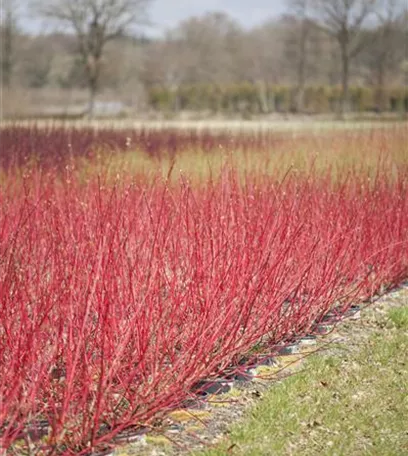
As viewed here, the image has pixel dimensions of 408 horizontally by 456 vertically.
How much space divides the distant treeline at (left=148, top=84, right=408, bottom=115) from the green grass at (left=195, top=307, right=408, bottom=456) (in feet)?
115

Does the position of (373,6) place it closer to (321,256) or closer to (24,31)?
(24,31)

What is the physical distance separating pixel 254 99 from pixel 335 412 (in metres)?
38.0

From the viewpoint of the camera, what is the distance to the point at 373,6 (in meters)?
37.0

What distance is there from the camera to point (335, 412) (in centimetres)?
368

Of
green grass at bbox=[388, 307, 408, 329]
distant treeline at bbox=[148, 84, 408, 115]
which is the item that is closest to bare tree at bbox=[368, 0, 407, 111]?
distant treeline at bbox=[148, 84, 408, 115]

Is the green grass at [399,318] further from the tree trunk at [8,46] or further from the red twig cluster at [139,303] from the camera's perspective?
the tree trunk at [8,46]

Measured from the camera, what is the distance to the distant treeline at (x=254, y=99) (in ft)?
126

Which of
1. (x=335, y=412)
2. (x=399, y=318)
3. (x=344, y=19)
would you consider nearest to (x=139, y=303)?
(x=335, y=412)

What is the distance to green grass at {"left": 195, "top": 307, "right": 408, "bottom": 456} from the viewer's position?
334 centimetres

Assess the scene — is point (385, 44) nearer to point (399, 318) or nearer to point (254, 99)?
point (254, 99)

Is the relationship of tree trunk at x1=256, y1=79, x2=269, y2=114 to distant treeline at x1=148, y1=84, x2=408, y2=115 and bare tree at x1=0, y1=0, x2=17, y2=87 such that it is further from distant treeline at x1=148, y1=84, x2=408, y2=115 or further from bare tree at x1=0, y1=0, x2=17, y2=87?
bare tree at x1=0, y1=0, x2=17, y2=87

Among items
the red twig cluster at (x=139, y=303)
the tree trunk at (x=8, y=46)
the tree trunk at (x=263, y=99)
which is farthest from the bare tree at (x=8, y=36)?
the red twig cluster at (x=139, y=303)

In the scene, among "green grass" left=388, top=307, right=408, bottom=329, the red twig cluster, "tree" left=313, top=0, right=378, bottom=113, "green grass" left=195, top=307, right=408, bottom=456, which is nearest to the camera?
the red twig cluster

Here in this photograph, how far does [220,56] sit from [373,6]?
1865 centimetres
